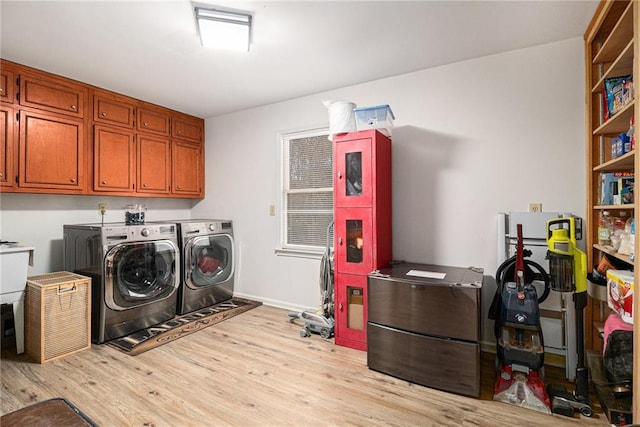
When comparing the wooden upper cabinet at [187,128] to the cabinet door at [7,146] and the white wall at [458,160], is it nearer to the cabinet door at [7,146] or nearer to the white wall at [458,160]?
the white wall at [458,160]

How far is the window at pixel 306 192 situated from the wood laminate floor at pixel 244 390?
123cm

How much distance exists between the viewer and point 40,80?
2785 millimetres

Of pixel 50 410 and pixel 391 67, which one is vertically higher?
pixel 391 67

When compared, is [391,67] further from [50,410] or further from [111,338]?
[111,338]

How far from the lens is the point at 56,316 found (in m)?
2.44

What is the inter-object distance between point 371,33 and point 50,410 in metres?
2.60

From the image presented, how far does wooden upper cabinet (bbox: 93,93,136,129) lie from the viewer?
10.5 feet

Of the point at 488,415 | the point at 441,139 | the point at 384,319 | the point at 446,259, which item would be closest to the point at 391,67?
the point at 441,139

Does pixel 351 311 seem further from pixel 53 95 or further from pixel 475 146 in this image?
pixel 53 95

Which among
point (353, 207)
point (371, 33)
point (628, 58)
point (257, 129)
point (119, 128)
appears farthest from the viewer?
point (257, 129)

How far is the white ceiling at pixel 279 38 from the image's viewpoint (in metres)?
1.96

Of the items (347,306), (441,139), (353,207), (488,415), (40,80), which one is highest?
(40,80)

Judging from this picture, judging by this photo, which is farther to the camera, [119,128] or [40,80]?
[119,128]

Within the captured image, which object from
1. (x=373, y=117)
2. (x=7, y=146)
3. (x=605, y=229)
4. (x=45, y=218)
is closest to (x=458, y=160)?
(x=373, y=117)
